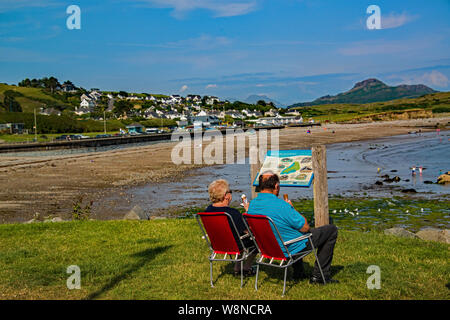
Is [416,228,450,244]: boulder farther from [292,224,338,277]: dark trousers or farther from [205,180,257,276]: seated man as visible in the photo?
[205,180,257,276]: seated man

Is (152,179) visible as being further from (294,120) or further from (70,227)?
(294,120)

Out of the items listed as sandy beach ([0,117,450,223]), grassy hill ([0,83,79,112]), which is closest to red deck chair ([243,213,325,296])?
sandy beach ([0,117,450,223])

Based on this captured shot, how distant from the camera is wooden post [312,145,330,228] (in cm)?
856

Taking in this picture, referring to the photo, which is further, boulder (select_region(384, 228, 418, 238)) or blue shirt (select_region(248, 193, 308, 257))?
boulder (select_region(384, 228, 418, 238))

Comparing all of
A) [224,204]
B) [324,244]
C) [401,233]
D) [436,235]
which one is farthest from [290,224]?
[436,235]

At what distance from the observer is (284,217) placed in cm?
588

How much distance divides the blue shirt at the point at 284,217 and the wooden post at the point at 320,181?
270cm

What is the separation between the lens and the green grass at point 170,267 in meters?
5.88

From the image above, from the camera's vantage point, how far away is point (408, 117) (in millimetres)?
126812

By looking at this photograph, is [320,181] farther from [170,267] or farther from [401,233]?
[170,267]

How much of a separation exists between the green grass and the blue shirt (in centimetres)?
61

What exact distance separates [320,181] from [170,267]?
3.36 meters

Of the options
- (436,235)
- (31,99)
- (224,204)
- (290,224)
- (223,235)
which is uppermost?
(31,99)
